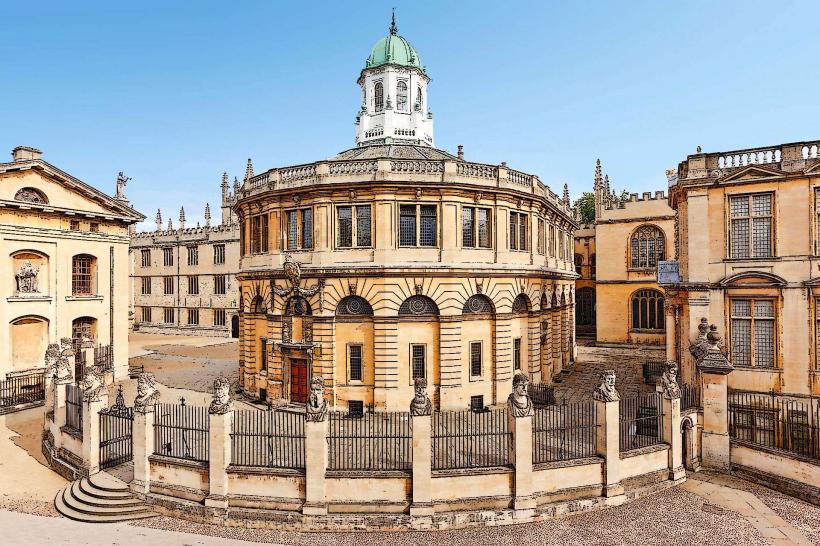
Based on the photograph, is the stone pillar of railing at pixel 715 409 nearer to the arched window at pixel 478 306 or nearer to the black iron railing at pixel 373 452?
the arched window at pixel 478 306

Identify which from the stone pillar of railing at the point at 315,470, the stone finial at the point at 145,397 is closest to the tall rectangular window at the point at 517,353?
the stone pillar of railing at the point at 315,470

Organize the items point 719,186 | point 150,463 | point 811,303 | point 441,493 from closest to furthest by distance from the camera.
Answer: point 441,493 → point 150,463 → point 811,303 → point 719,186

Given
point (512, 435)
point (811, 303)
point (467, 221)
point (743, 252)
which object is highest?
point (467, 221)

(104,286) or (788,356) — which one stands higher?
(104,286)

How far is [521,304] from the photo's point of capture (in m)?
28.1

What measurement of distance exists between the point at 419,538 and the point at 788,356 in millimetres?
18242

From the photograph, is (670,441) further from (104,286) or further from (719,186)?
(104,286)

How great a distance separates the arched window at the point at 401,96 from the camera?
116ft

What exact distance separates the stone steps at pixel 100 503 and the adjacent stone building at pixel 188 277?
4427 centimetres

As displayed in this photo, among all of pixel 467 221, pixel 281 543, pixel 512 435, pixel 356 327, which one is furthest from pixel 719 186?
pixel 281 543

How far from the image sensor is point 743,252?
21.8 meters

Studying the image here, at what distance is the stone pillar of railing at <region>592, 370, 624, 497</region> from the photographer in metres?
15.5

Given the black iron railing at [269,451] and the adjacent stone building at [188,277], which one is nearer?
the black iron railing at [269,451]

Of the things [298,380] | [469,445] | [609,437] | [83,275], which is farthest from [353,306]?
[83,275]
